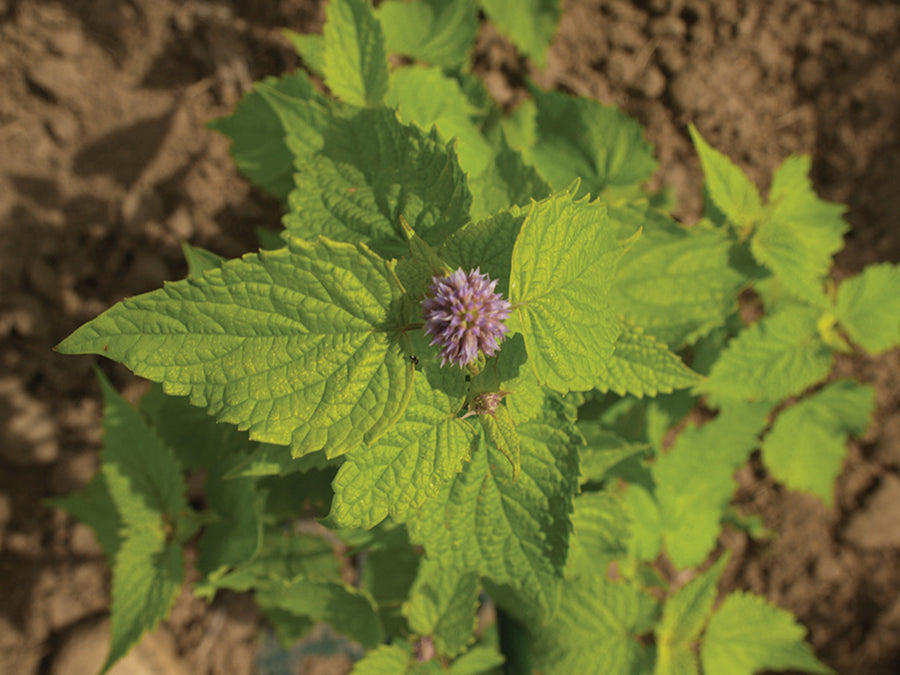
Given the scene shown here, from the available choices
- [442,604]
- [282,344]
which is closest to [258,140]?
[282,344]

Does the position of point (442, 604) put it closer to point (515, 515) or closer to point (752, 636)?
point (515, 515)

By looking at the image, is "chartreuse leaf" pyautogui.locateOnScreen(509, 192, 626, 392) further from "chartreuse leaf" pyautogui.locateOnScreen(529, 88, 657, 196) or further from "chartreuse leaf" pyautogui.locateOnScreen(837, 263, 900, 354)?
"chartreuse leaf" pyautogui.locateOnScreen(837, 263, 900, 354)

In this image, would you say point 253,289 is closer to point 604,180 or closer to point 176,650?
point 604,180

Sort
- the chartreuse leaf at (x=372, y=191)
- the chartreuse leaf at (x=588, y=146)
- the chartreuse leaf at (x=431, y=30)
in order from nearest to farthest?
the chartreuse leaf at (x=372, y=191), the chartreuse leaf at (x=588, y=146), the chartreuse leaf at (x=431, y=30)

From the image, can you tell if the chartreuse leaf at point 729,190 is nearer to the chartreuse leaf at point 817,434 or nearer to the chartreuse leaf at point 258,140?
the chartreuse leaf at point 817,434

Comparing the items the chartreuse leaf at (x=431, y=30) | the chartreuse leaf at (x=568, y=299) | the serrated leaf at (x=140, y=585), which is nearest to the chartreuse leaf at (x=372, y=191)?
the chartreuse leaf at (x=568, y=299)

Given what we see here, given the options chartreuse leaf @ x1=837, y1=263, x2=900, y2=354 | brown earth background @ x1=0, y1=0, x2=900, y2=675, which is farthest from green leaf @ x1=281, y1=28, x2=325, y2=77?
chartreuse leaf @ x1=837, y1=263, x2=900, y2=354

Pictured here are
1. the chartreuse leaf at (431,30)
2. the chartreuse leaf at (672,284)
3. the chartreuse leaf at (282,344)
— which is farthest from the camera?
the chartreuse leaf at (431,30)
